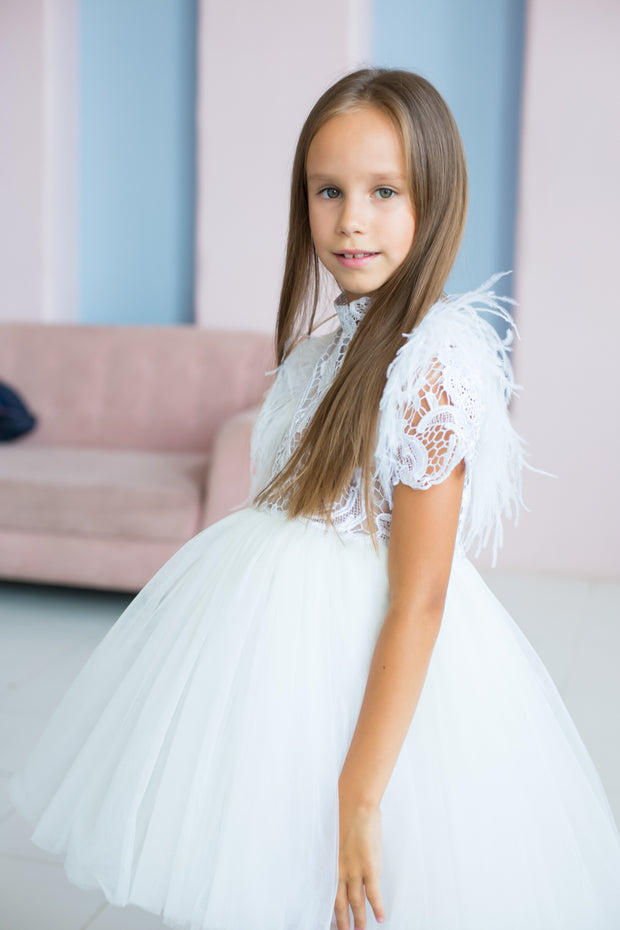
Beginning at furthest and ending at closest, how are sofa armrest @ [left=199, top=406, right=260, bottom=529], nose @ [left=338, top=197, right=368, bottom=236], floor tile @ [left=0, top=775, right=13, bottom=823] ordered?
sofa armrest @ [left=199, top=406, right=260, bottom=529], floor tile @ [left=0, top=775, right=13, bottom=823], nose @ [left=338, top=197, right=368, bottom=236]

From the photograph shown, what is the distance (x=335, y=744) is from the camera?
33.4 inches

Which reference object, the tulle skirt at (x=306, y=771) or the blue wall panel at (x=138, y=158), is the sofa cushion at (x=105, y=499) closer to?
the blue wall panel at (x=138, y=158)

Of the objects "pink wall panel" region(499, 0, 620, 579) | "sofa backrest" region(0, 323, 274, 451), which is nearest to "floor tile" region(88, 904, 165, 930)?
"sofa backrest" region(0, 323, 274, 451)

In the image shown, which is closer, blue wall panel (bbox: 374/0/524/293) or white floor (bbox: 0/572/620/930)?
white floor (bbox: 0/572/620/930)

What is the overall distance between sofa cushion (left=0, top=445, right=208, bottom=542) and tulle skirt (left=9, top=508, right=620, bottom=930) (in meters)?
1.55

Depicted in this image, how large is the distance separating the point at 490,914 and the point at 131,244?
3.09 meters

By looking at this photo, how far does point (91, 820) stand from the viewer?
916mm

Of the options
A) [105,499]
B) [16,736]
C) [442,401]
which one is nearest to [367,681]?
[442,401]

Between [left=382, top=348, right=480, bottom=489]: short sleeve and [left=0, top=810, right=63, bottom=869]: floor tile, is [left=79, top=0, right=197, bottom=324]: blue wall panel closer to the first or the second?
[left=0, top=810, right=63, bottom=869]: floor tile

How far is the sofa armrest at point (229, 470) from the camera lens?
8.02 ft

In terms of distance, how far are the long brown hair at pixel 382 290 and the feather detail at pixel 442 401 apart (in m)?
0.02

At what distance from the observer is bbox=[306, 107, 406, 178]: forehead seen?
881 mm

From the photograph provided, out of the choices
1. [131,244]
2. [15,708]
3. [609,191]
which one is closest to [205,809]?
[15,708]

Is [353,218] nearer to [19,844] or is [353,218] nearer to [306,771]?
[306,771]
